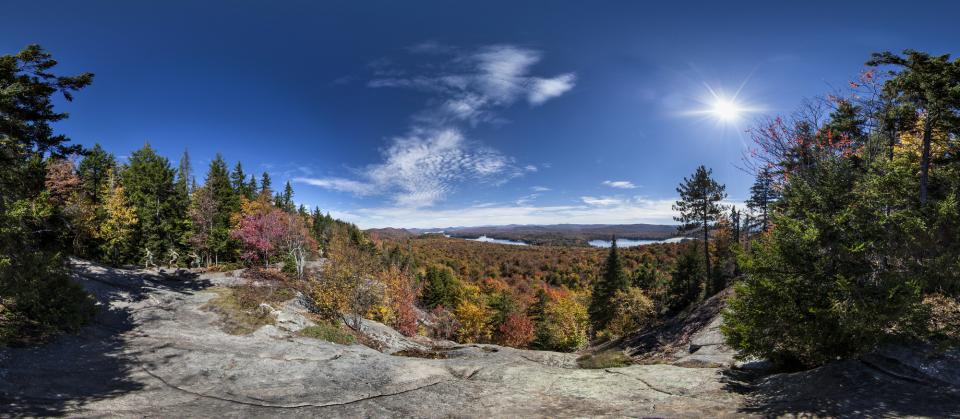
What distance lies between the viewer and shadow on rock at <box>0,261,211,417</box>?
23.7 ft

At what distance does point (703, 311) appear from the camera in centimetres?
2638

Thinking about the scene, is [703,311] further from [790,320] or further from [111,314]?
[111,314]

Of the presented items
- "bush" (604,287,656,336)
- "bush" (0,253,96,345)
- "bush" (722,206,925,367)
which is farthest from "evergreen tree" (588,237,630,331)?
"bush" (0,253,96,345)

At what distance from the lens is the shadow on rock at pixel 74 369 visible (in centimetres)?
723

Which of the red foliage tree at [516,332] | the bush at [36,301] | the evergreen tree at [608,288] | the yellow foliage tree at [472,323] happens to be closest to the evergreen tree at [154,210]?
the bush at [36,301]

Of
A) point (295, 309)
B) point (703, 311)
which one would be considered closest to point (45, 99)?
point (295, 309)

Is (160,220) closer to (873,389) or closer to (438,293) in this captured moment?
(438,293)

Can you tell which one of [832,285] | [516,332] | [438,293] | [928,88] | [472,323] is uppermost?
[928,88]

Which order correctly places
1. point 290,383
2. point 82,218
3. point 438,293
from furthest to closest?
1. point 438,293
2. point 82,218
3. point 290,383

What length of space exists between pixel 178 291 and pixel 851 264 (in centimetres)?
2868

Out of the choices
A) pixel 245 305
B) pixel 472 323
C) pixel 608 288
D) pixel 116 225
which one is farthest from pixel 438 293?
pixel 245 305

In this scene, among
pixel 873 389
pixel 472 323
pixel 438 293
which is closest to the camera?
pixel 873 389

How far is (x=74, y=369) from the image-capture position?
9445 millimetres

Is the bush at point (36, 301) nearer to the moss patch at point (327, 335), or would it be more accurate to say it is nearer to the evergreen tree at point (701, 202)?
the moss patch at point (327, 335)
